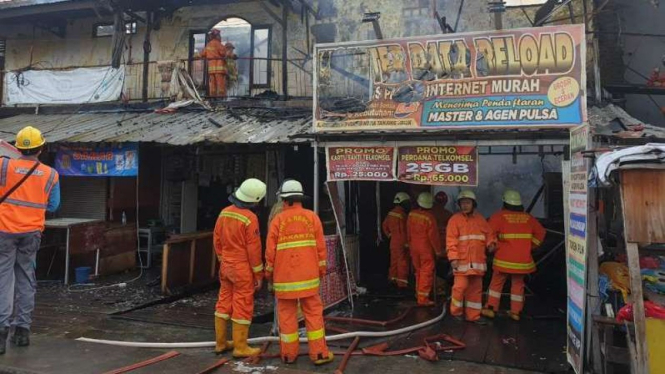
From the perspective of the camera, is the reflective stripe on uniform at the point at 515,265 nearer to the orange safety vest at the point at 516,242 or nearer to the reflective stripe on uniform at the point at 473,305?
the orange safety vest at the point at 516,242

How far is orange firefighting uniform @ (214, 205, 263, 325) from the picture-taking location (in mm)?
5184

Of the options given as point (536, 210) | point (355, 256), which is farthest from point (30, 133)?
point (536, 210)

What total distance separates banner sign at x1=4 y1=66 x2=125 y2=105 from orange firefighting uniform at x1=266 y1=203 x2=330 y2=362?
906 cm

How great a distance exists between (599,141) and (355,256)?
15.5 ft

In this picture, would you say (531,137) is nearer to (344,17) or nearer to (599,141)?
(599,141)

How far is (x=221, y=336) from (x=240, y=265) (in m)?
0.92

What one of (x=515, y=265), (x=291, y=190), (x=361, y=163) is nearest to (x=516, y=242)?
(x=515, y=265)

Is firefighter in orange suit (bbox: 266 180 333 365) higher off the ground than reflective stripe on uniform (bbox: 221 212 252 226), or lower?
lower

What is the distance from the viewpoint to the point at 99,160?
9.80 metres

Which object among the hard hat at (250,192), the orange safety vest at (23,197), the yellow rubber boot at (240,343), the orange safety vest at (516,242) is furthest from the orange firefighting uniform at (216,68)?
the orange safety vest at (516,242)

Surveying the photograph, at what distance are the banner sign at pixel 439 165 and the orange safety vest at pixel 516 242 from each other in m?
1.08

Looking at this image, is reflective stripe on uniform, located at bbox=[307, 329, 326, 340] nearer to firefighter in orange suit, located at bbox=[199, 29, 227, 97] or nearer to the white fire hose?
the white fire hose

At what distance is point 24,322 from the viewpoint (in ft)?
18.0

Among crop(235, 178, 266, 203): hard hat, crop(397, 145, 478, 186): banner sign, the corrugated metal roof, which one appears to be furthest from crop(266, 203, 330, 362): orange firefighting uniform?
the corrugated metal roof
